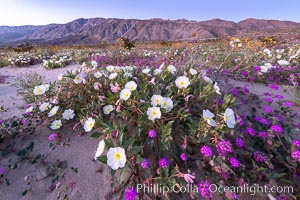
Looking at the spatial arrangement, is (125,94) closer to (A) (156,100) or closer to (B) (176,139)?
(A) (156,100)

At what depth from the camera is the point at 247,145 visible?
6.11 ft

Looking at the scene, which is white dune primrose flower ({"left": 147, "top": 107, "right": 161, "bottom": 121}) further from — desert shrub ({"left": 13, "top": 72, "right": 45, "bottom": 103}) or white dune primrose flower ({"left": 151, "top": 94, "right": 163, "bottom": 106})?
desert shrub ({"left": 13, "top": 72, "right": 45, "bottom": 103})

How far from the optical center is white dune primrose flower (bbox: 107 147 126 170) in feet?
4.24

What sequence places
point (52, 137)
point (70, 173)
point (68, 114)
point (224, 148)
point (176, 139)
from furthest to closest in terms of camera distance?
point (68, 114)
point (52, 137)
point (176, 139)
point (70, 173)
point (224, 148)

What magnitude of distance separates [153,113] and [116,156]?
531mm

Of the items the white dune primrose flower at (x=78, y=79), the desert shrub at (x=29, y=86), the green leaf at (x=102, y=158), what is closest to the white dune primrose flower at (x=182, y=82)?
the green leaf at (x=102, y=158)

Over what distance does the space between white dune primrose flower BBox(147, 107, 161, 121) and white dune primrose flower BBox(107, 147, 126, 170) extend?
43cm

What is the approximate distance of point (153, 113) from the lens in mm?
1642

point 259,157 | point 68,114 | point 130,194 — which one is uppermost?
point 68,114

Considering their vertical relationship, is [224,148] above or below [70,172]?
above

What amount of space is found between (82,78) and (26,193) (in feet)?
4.58

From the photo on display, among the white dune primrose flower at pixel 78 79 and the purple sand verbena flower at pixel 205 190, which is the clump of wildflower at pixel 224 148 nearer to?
the purple sand verbena flower at pixel 205 190

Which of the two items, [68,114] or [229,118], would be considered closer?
[229,118]

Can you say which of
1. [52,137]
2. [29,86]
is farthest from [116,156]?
[29,86]
